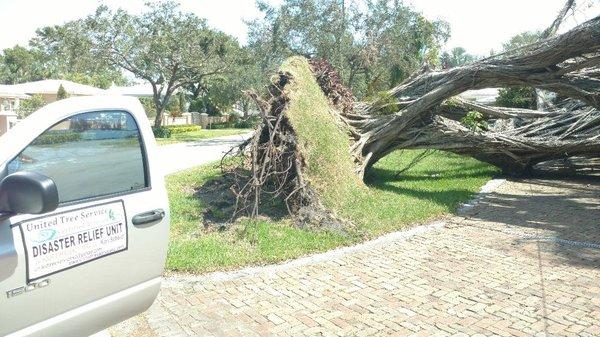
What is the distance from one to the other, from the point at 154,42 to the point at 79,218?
84.2 ft

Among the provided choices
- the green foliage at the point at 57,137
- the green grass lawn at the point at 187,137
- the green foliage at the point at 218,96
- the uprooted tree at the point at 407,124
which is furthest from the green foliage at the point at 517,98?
the green foliage at the point at 218,96

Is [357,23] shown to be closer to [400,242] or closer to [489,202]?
[489,202]

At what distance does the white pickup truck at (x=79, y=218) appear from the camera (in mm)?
2457

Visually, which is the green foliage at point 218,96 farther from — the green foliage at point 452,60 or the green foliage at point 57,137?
the green foliage at point 57,137

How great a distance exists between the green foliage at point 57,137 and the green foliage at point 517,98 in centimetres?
Answer: 1837

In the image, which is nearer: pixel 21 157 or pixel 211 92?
pixel 21 157

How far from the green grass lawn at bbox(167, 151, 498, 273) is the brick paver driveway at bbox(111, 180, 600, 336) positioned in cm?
28

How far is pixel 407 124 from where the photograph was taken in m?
10.9

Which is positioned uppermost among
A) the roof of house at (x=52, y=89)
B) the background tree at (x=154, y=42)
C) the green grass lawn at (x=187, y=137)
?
the background tree at (x=154, y=42)

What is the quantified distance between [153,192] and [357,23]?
27617 millimetres

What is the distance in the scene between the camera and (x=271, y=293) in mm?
4926

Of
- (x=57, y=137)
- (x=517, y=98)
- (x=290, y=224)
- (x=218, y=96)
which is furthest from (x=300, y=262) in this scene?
(x=218, y=96)

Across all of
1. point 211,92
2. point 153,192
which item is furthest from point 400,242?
point 211,92

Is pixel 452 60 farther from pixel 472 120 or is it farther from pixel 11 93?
pixel 472 120
